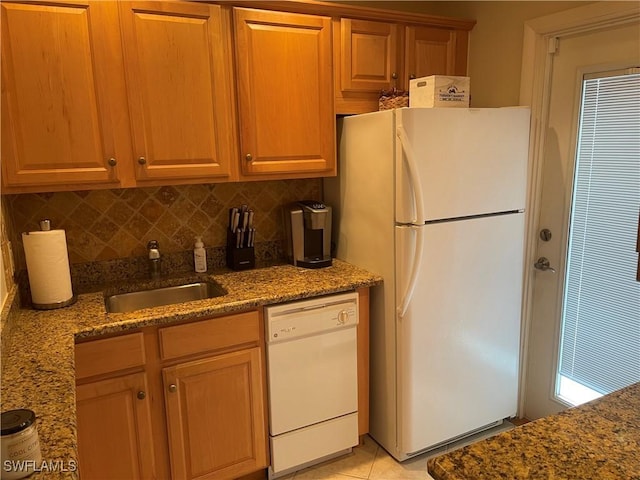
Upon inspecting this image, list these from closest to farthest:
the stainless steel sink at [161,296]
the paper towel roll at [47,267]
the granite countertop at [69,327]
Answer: the granite countertop at [69,327], the paper towel roll at [47,267], the stainless steel sink at [161,296]

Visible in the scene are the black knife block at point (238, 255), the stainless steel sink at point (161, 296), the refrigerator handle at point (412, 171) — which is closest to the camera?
the refrigerator handle at point (412, 171)

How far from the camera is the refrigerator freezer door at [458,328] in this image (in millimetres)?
2076

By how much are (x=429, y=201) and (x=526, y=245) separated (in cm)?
74

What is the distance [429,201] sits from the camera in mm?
1987

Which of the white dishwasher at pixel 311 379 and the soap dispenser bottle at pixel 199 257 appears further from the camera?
the soap dispenser bottle at pixel 199 257

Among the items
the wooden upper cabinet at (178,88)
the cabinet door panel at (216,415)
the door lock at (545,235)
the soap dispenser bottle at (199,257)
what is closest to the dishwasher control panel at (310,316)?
the cabinet door panel at (216,415)

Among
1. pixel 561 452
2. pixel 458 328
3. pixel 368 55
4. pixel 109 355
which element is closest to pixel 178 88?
pixel 368 55

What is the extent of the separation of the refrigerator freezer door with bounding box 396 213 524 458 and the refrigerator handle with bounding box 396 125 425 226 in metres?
0.10

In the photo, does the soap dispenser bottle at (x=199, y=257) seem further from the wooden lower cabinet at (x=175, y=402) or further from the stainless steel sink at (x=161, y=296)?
the wooden lower cabinet at (x=175, y=402)

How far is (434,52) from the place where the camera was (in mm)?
2455

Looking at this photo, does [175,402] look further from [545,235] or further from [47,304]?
[545,235]

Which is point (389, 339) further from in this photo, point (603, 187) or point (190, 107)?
point (190, 107)

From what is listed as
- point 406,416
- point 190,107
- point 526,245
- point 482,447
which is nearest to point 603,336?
point 526,245

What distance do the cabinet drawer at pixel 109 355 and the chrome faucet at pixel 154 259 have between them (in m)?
0.53
